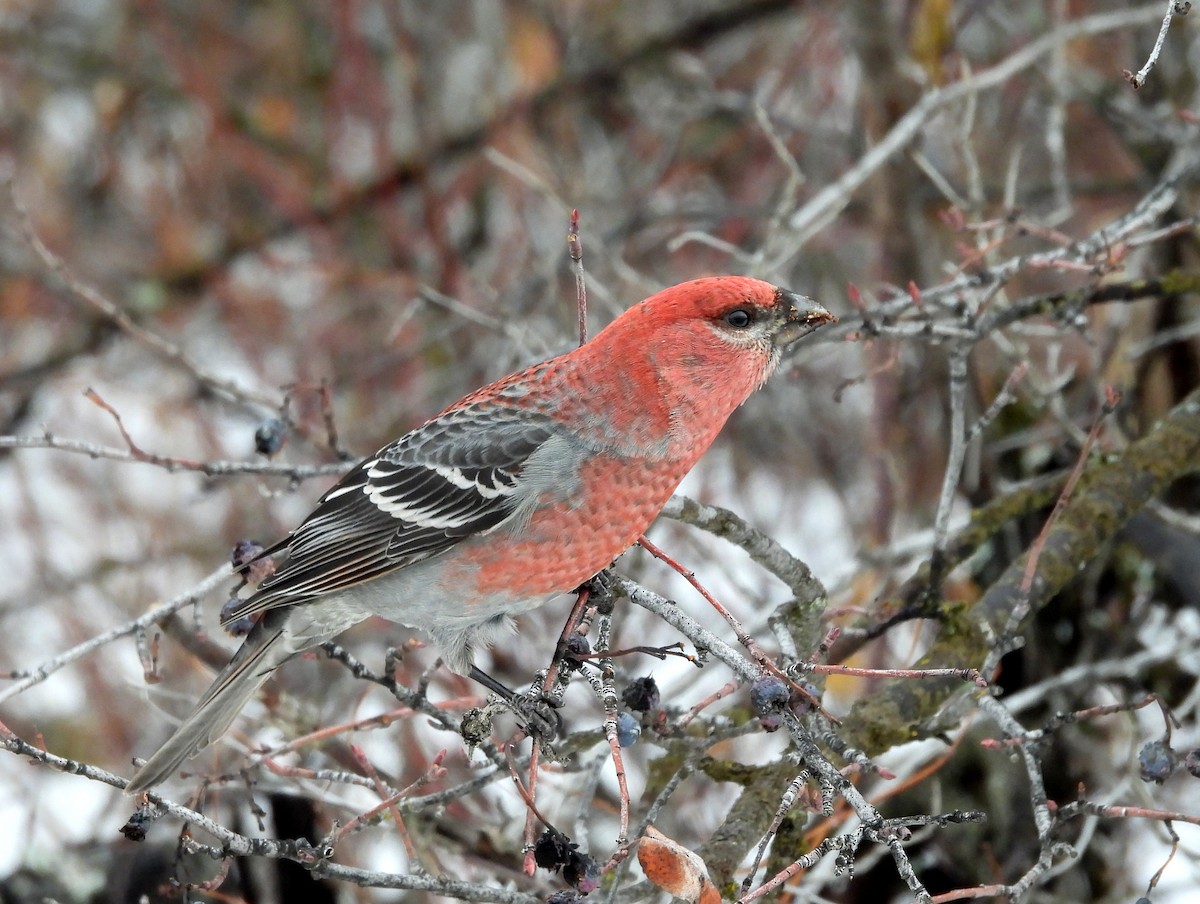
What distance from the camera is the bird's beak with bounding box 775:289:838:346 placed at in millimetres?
3184

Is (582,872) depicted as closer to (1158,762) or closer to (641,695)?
(641,695)

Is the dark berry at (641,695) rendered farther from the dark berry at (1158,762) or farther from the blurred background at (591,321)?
the dark berry at (1158,762)

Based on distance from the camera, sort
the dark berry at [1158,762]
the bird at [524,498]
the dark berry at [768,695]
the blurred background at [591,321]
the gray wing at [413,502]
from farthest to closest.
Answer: the blurred background at [591,321]
the gray wing at [413,502]
the bird at [524,498]
the dark berry at [1158,762]
the dark berry at [768,695]

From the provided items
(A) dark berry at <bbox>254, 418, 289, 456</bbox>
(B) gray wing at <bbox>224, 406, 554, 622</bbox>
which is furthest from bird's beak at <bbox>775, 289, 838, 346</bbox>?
(A) dark berry at <bbox>254, 418, 289, 456</bbox>

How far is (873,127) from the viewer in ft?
17.1

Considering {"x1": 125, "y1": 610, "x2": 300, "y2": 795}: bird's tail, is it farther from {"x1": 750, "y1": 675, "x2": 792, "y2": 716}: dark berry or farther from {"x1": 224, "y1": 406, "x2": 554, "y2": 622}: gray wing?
{"x1": 750, "y1": 675, "x2": 792, "y2": 716}: dark berry

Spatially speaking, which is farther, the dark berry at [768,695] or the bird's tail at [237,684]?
the bird's tail at [237,684]

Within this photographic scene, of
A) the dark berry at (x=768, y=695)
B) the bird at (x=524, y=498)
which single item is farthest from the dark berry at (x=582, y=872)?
the bird at (x=524, y=498)

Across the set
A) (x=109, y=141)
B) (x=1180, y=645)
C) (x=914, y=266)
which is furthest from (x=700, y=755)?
(x=109, y=141)

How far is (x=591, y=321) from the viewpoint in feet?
18.0

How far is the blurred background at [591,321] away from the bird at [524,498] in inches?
9.4

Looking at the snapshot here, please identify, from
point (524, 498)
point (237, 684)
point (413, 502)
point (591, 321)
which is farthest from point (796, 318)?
point (591, 321)

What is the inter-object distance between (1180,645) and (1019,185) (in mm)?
2516

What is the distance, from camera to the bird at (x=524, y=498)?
312 centimetres
